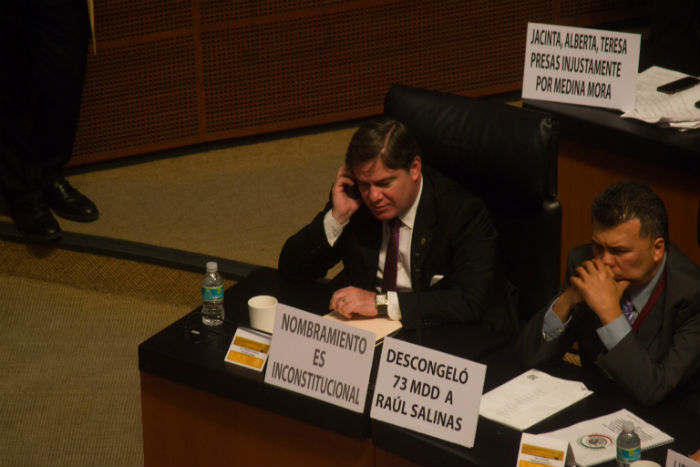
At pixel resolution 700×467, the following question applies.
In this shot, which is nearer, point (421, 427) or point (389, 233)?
point (421, 427)

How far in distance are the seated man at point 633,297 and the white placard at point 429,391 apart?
364 mm

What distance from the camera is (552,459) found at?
198 cm

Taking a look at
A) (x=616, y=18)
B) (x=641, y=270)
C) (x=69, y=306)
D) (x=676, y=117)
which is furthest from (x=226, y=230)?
(x=616, y=18)

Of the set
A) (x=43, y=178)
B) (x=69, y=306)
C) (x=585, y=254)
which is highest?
(x=585, y=254)

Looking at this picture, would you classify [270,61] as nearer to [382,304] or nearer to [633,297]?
[382,304]

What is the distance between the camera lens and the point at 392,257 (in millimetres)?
2801

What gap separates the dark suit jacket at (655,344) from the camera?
7.32 feet

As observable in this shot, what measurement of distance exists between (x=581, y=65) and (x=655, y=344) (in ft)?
4.36

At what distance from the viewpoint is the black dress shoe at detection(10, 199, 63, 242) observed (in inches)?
159

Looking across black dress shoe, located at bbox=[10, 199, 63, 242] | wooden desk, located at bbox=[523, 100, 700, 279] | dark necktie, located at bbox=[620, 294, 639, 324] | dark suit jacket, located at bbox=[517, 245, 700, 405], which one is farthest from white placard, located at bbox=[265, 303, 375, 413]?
black dress shoe, located at bbox=[10, 199, 63, 242]

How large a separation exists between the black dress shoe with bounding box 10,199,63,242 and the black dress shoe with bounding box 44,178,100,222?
0.16m

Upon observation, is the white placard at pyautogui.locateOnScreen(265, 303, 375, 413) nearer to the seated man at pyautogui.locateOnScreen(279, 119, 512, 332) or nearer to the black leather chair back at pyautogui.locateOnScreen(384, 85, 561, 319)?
the seated man at pyautogui.locateOnScreen(279, 119, 512, 332)

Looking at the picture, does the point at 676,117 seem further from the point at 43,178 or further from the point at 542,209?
the point at 43,178

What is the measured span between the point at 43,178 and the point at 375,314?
2030mm
